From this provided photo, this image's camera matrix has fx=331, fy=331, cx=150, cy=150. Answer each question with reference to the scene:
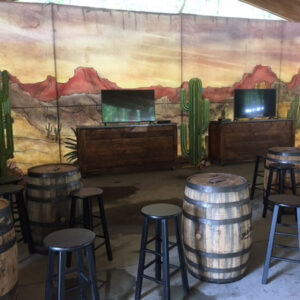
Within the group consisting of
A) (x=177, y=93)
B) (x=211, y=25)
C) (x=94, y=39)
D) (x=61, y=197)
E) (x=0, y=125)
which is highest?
(x=211, y=25)

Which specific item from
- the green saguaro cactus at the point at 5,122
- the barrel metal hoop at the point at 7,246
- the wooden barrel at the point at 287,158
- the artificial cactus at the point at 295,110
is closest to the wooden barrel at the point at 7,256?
the barrel metal hoop at the point at 7,246

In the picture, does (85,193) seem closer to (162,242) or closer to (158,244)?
(158,244)

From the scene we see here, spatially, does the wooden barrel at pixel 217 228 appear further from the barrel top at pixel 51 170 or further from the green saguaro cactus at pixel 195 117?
the green saguaro cactus at pixel 195 117

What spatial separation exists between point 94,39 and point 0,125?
8.60 feet

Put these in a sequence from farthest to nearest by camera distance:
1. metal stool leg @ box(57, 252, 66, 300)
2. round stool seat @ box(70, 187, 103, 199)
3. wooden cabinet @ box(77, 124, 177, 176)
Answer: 1. wooden cabinet @ box(77, 124, 177, 176)
2. round stool seat @ box(70, 187, 103, 199)
3. metal stool leg @ box(57, 252, 66, 300)

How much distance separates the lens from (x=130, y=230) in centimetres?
356

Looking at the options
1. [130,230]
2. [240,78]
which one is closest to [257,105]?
[240,78]

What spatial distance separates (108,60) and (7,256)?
531 centimetres

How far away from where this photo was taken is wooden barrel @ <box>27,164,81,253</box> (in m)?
2.90

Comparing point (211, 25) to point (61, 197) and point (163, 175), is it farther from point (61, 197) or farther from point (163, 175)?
point (61, 197)

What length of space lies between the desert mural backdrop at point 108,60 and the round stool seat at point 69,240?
15.2 feet

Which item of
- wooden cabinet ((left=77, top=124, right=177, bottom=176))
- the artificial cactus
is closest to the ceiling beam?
the artificial cactus

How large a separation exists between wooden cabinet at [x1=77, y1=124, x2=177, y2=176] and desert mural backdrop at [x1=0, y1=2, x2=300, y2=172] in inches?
28.5

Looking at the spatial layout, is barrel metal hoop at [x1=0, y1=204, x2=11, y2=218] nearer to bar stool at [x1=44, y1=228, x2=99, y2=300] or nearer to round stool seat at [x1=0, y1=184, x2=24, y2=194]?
bar stool at [x1=44, y1=228, x2=99, y2=300]
